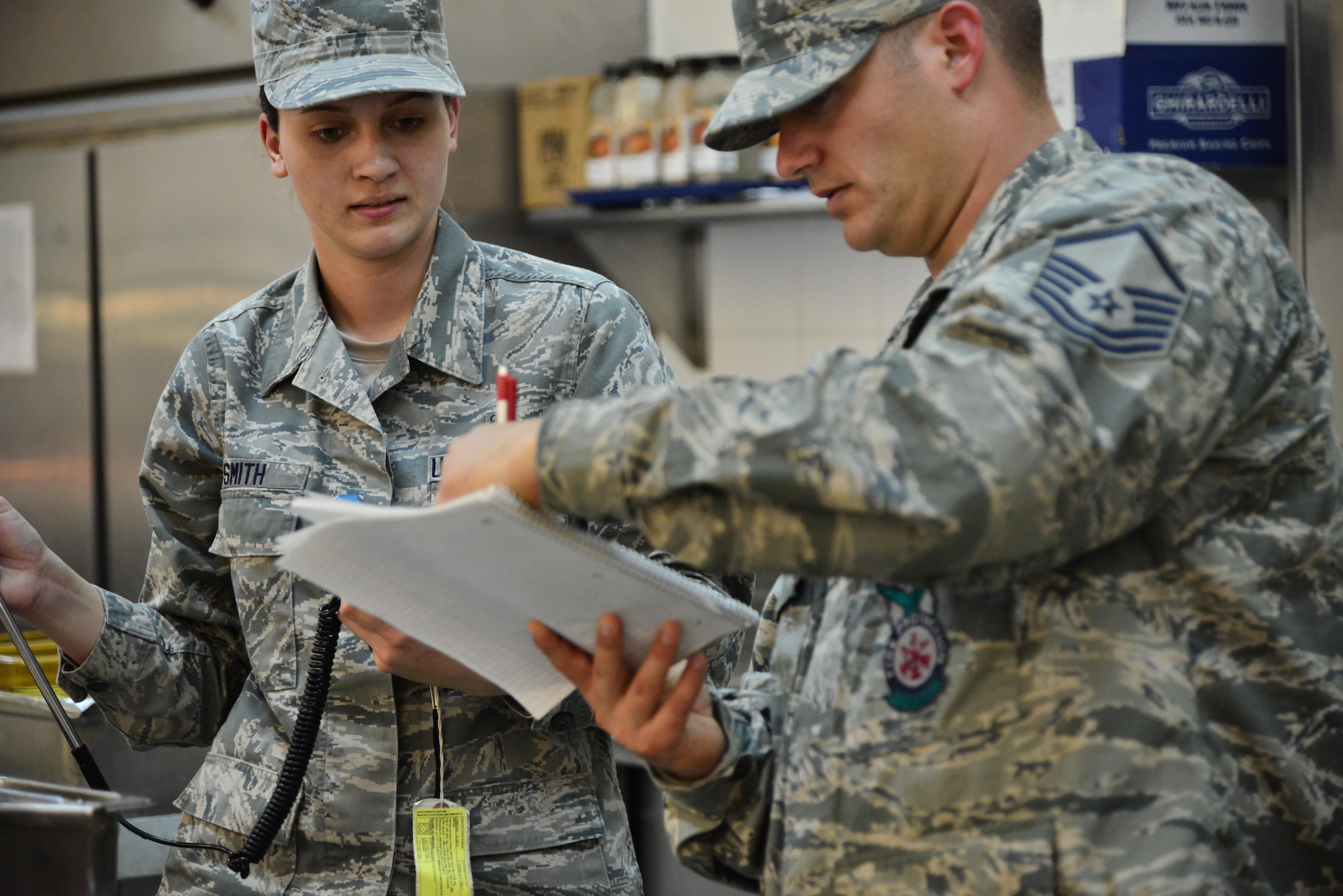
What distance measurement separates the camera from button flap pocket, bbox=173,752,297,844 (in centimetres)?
148

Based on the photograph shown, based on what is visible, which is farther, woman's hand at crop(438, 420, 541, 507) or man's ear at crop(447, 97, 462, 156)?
man's ear at crop(447, 97, 462, 156)

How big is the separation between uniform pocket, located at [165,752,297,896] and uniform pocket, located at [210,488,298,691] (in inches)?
4.1

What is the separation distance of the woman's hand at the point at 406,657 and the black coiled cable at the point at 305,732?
0.07 meters

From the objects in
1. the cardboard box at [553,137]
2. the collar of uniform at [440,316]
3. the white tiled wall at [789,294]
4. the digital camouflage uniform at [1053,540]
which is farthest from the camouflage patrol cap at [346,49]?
the white tiled wall at [789,294]

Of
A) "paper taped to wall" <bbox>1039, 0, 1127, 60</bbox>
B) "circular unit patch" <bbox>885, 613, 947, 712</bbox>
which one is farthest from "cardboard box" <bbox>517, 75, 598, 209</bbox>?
"circular unit patch" <bbox>885, 613, 947, 712</bbox>

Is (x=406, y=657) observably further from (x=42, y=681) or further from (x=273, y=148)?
(x=273, y=148)

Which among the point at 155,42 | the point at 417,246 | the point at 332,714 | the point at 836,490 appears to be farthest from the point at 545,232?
the point at 836,490

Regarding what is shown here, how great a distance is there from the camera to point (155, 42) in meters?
3.57

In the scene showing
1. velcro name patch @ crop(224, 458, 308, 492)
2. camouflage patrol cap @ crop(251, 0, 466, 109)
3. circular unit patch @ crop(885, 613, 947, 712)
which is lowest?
circular unit patch @ crop(885, 613, 947, 712)

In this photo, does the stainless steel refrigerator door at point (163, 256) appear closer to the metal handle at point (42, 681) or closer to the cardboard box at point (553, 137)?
the cardboard box at point (553, 137)

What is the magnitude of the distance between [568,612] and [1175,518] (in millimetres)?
443

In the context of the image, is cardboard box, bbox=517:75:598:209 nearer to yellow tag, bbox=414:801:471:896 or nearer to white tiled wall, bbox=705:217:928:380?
white tiled wall, bbox=705:217:928:380

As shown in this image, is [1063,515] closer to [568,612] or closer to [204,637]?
[568,612]

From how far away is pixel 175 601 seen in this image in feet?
5.33
